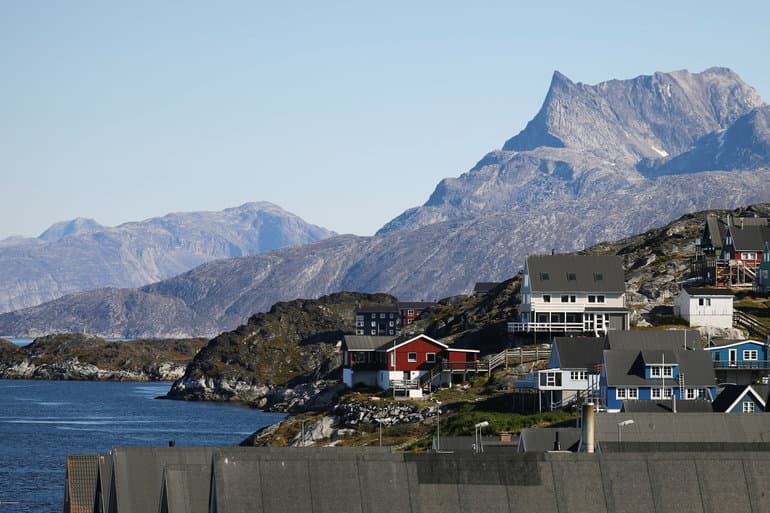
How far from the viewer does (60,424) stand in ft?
Answer: 608

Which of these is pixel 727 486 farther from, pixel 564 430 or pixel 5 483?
pixel 5 483

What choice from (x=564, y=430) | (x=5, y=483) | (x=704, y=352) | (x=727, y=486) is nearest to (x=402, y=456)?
(x=727, y=486)

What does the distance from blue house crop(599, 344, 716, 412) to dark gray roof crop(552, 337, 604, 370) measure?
5.41 meters

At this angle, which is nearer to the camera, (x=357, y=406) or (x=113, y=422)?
(x=357, y=406)

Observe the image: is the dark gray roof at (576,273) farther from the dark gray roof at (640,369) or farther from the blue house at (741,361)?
the dark gray roof at (640,369)

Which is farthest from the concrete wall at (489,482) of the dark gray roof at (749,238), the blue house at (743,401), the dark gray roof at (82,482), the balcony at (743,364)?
the dark gray roof at (749,238)

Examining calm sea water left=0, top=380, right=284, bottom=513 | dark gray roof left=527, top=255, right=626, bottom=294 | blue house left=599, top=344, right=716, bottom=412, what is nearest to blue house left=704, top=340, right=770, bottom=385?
blue house left=599, top=344, right=716, bottom=412

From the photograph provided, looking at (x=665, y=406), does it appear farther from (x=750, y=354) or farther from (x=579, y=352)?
(x=750, y=354)

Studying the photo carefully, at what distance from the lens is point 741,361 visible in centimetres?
11712

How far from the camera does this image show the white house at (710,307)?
135000 millimetres

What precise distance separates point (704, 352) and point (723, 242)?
198 feet

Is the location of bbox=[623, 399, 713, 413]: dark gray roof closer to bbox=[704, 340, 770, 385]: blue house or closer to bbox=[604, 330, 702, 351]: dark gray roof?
bbox=[604, 330, 702, 351]: dark gray roof

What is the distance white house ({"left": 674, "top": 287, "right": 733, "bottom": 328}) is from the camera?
13500cm

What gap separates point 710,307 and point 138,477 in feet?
275
